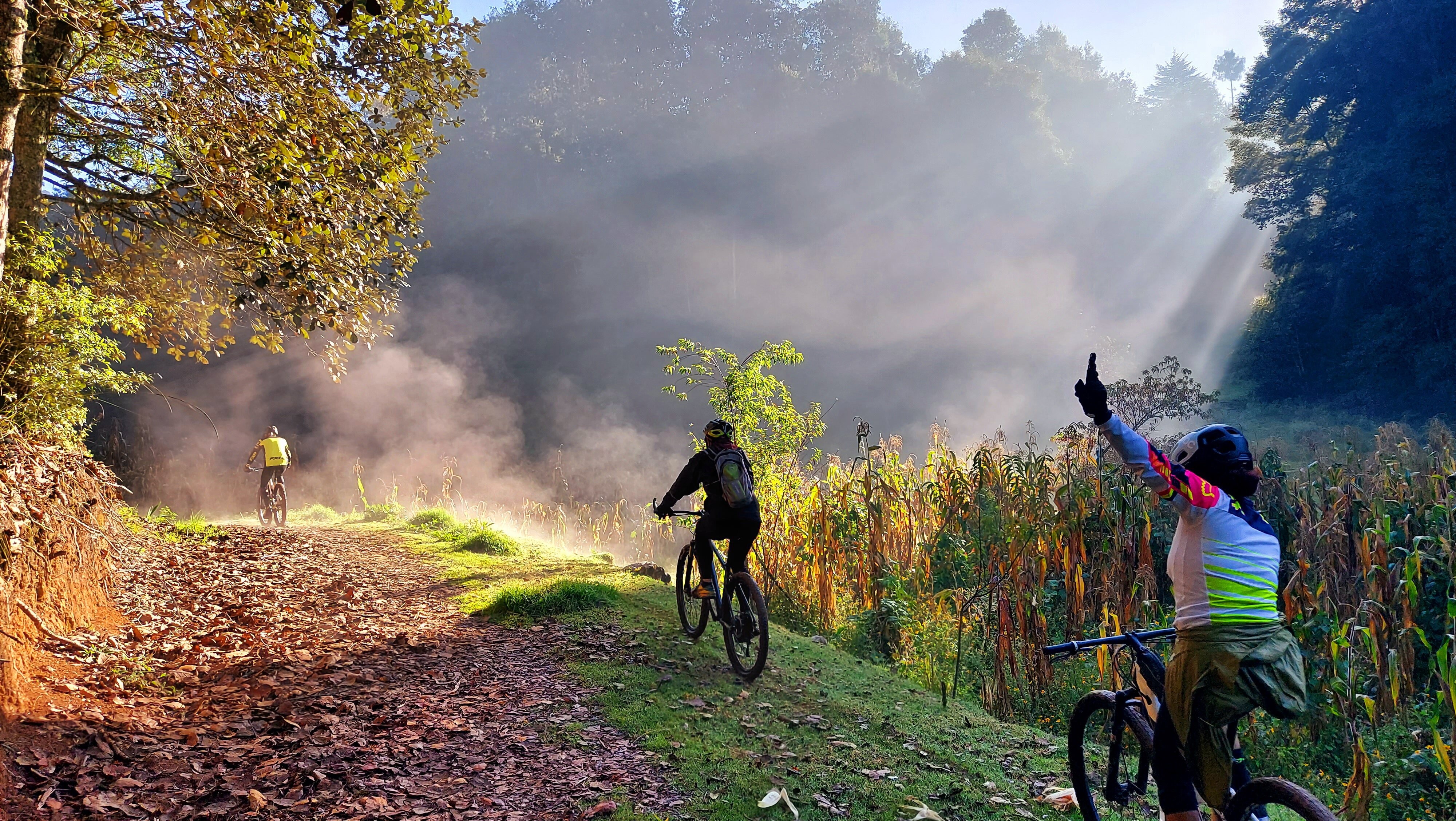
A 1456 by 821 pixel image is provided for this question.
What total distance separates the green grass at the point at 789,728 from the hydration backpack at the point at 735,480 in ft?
4.79

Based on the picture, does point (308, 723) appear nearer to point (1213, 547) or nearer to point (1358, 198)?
point (1213, 547)

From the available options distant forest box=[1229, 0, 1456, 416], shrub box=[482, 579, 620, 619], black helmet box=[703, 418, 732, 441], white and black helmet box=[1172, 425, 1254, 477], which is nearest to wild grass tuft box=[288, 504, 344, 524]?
shrub box=[482, 579, 620, 619]

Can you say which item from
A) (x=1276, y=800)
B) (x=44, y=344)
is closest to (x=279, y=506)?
(x=44, y=344)

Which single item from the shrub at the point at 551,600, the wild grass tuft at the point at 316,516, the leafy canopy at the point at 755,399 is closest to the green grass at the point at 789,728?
the shrub at the point at 551,600

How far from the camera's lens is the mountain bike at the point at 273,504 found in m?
14.9

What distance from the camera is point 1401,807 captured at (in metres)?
4.30

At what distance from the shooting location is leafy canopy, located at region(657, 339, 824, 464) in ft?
31.8

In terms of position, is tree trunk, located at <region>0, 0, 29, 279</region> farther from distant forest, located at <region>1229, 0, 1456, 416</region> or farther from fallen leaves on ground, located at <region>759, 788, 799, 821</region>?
distant forest, located at <region>1229, 0, 1456, 416</region>

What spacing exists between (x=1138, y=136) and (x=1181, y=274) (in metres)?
23.2

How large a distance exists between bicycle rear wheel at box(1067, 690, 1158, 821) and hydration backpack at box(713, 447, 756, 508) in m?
2.96

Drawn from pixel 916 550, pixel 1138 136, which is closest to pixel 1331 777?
pixel 916 550

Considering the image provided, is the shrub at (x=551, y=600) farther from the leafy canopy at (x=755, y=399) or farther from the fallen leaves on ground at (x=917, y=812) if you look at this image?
the fallen leaves on ground at (x=917, y=812)

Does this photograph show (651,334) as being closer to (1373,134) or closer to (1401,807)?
(1373,134)

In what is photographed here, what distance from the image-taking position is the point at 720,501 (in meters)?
6.18
